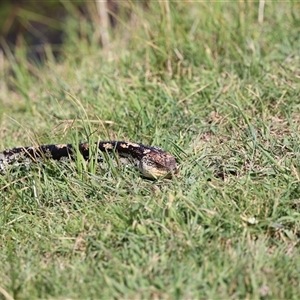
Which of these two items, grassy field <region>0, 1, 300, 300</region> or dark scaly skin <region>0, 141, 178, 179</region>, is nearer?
grassy field <region>0, 1, 300, 300</region>

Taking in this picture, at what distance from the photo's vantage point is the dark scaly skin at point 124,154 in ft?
13.9

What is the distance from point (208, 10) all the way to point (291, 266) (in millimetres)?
3516

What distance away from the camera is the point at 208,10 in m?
6.32

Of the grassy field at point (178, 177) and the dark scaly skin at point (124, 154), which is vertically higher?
the dark scaly skin at point (124, 154)

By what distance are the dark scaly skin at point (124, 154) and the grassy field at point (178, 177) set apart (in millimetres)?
89

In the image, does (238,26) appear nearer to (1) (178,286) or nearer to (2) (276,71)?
(2) (276,71)

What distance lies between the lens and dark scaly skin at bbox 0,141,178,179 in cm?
424

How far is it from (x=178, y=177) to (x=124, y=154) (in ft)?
1.60

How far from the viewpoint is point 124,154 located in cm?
450

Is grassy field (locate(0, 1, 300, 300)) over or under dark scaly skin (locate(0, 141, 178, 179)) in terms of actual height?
under

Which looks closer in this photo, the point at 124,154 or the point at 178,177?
the point at 178,177

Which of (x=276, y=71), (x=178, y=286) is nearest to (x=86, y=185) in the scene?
(x=178, y=286)

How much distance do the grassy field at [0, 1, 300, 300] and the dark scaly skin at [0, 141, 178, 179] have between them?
89mm

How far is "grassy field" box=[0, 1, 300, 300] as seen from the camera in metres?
3.43
